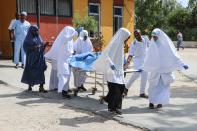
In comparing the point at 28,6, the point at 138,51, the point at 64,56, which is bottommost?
the point at 64,56

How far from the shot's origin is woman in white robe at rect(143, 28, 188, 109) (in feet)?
36.7

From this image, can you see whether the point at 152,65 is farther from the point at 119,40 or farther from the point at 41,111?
the point at 41,111

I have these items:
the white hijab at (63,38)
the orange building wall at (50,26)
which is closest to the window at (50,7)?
the orange building wall at (50,26)

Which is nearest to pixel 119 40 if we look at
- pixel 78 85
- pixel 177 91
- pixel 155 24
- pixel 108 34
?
pixel 78 85

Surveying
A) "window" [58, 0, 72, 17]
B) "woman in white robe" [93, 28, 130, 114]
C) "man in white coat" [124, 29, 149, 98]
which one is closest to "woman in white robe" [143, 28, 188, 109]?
"woman in white robe" [93, 28, 130, 114]

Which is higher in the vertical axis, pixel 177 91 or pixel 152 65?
pixel 152 65

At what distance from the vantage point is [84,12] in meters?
25.2

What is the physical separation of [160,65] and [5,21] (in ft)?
42.3

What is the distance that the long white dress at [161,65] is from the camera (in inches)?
440

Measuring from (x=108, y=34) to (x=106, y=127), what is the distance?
59.2 feet

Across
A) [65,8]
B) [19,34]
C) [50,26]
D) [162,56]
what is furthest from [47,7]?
[162,56]

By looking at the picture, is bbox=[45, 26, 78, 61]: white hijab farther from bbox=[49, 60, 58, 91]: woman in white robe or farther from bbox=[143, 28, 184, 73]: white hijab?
bbox=[143, 28, 184, 73]: white hijab

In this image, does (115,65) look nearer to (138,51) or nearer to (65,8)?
(138,51)

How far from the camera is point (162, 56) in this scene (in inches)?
443
